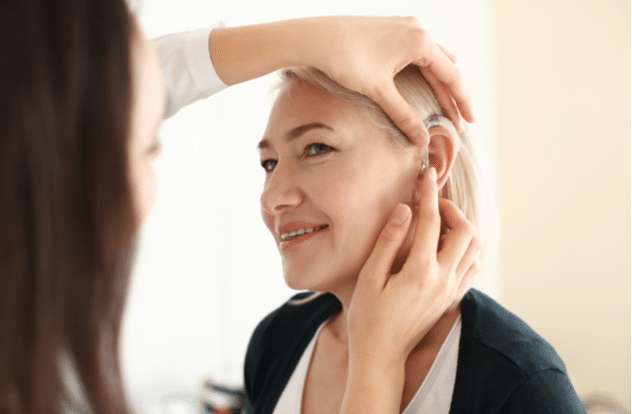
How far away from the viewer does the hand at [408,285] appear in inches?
33.0

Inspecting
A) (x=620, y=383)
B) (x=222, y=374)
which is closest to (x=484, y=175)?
(x=222, y=374)

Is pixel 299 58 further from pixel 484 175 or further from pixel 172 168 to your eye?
pixel 172 168

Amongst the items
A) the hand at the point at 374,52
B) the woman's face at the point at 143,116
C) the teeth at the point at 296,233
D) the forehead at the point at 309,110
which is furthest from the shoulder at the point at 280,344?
the woman's face at the point at 143,116

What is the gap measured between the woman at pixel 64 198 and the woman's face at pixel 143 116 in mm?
11

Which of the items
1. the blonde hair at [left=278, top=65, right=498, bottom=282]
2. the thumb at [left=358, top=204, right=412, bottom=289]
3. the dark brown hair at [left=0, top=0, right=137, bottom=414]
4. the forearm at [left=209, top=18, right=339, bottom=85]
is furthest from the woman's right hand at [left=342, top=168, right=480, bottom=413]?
the dark brown hair at [left=0, top=0, right=137, bottom=414]

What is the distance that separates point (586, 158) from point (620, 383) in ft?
3.87

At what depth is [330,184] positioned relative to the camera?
1005 mm

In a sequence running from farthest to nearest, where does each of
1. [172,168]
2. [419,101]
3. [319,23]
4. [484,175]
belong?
[172,168]
[484,175]
[419,101]
[319,23]

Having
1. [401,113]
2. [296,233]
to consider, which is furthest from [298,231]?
[401,113]

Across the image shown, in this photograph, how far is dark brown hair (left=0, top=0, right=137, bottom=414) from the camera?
420mm

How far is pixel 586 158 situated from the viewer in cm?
253

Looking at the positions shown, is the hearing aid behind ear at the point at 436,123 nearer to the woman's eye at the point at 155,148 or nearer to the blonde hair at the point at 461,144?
the blonde hair at the point at 461,144

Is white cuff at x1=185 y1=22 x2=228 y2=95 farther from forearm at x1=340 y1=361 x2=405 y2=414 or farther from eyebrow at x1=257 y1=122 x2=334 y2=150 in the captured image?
forearm at x1=340 y1=361 x2=405 y2=414

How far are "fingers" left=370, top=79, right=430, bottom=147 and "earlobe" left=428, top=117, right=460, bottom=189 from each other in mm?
56
